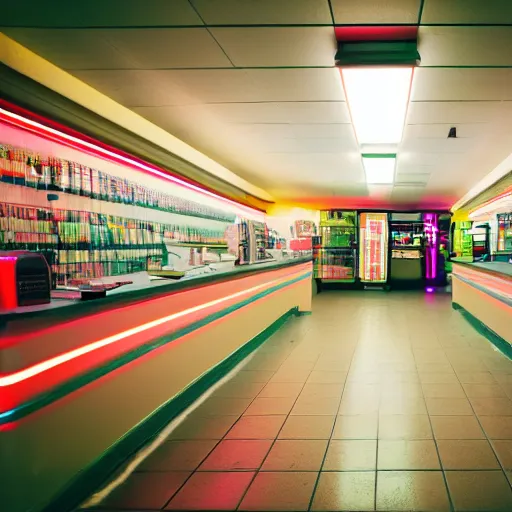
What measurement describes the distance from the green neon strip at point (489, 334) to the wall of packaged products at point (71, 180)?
165 inches

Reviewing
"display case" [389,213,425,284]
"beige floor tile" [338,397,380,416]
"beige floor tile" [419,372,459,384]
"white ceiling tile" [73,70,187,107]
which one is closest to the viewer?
"beige floor tile" [338,397,380,416]

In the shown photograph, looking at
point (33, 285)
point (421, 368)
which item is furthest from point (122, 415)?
point (421, 368)

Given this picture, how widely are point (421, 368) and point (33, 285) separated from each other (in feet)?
12.7

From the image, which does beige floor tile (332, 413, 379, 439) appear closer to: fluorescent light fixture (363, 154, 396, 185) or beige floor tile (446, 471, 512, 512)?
beige floor tile (446, 471, 512, 512)

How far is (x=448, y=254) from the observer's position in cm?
1448

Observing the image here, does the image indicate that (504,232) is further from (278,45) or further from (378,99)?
(278,45)

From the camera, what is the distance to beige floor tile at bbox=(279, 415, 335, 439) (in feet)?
11.1

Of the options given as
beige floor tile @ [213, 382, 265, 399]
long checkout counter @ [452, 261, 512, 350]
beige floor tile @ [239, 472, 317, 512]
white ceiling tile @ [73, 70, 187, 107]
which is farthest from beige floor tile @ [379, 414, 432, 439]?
white ceiling tile @ [73, 70, 187, 107]

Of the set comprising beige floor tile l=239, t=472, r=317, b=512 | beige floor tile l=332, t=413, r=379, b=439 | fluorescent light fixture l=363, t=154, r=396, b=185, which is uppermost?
fluorescent light fixture l=363, t=154, r=396, b=185

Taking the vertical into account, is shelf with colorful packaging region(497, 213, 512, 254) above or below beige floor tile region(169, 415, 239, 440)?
above

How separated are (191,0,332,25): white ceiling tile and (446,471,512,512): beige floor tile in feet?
8.38

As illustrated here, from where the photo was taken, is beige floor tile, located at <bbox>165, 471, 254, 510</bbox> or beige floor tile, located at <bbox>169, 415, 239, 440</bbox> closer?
beige floor tile, located at <bbox>165, 471, 254, 510</bbox>

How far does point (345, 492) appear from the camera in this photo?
8.55ft

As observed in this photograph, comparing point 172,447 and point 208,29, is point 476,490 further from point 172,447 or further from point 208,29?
point 208,29
